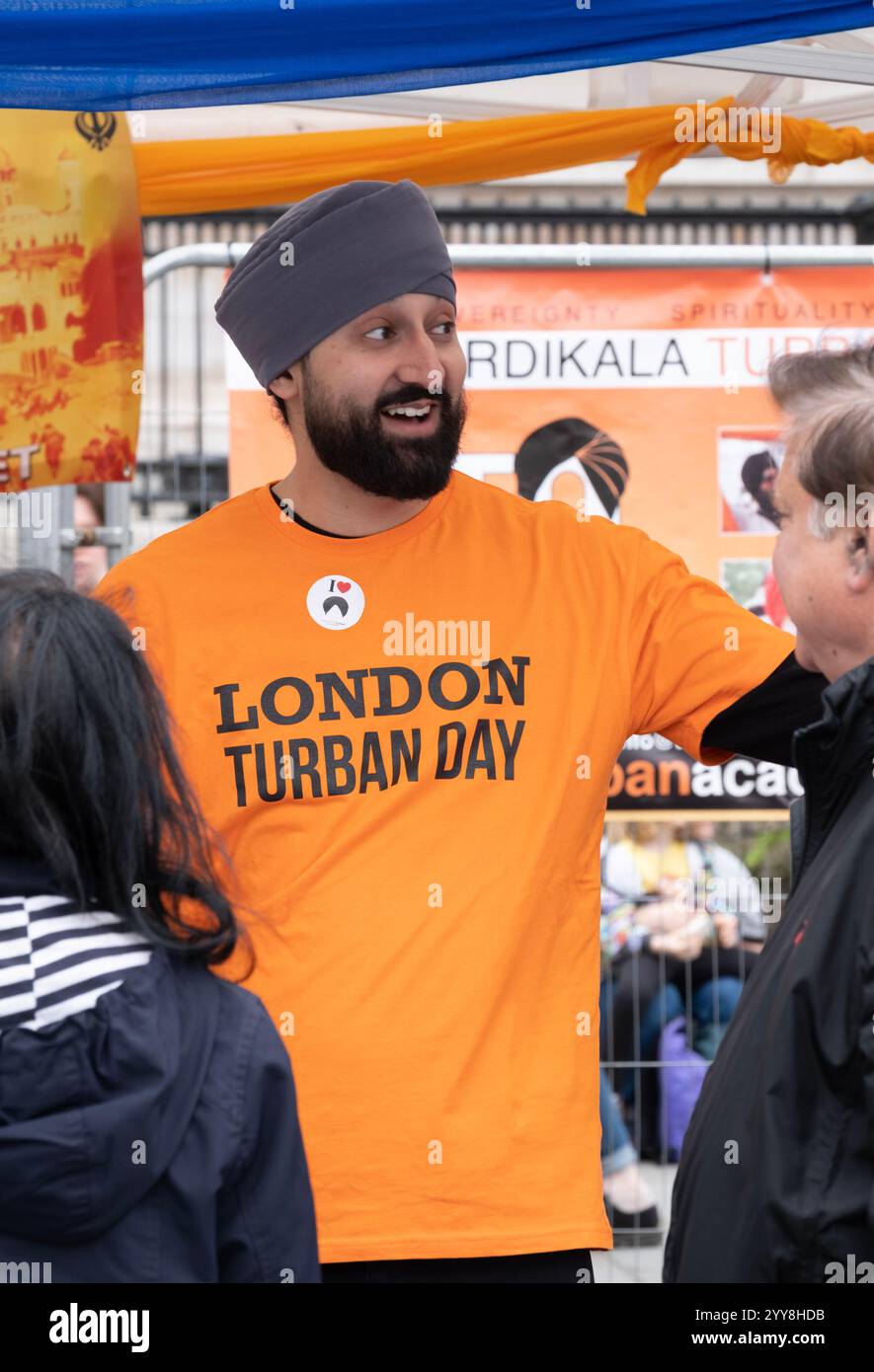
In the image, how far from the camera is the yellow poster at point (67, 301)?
3.47m

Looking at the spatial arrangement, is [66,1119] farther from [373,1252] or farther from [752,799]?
[752,799]

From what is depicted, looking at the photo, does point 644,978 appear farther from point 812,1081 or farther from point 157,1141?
point 157,1141

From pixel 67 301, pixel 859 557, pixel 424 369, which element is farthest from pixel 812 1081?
pixel 67 301

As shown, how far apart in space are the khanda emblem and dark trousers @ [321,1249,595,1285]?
7.17 feet

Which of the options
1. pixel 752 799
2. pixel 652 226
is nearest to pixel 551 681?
pixel 752 799

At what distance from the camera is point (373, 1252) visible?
260cm

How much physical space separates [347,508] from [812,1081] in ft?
4.63

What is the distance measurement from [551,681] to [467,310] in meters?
2.19

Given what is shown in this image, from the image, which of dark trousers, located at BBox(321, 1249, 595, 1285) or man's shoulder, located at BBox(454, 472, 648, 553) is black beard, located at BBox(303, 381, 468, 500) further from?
dark trousers, located at BBox(321, 1249, 595, 1285)

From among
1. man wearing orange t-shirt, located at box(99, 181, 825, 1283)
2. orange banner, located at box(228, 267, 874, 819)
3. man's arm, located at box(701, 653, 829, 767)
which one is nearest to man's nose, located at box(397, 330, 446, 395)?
man wearing orange t-shirt, located at box(99, 181, 825, 1283)

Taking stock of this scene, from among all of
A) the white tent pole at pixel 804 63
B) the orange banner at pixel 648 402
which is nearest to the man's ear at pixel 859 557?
the white tent pole at pixel 804 63

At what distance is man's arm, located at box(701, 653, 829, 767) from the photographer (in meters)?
2.82

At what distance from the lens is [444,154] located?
13.2ft

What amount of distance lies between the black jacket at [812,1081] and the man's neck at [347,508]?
43.1 inches
